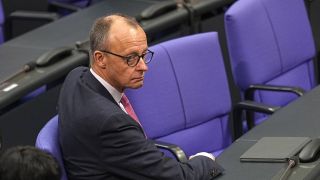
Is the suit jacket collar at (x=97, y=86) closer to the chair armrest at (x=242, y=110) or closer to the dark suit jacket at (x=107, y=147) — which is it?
the dark suit jacket at (x=107, y=147)

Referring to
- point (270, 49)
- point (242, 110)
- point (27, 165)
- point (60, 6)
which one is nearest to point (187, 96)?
point (242, 110)

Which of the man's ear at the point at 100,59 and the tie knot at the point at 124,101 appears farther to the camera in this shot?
the tie knot at the point at 124,101

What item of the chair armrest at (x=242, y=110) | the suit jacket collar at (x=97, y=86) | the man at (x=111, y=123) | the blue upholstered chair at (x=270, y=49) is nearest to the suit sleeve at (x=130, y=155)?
the man at (x=111, y=123)

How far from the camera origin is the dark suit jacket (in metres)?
2.04

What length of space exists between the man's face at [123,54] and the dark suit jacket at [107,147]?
6cm

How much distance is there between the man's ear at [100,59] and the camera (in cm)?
216

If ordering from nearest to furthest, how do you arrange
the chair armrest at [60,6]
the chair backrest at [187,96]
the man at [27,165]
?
the man at [27,165], the chair backrest at [187,96], the chair armrest at [60,6]

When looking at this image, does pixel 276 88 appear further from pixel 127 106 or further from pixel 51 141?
pixel 51 141

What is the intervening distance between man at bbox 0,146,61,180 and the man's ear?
51 centimetres

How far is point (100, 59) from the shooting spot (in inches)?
85.4

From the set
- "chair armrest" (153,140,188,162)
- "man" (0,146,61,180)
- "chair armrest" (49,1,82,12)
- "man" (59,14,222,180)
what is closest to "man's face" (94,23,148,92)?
"man" (59,14,222,180)

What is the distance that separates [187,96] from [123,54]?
2.15 feet

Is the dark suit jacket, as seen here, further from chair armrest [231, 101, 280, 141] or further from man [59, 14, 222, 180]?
chair armrest [231, 101, 280, 141]

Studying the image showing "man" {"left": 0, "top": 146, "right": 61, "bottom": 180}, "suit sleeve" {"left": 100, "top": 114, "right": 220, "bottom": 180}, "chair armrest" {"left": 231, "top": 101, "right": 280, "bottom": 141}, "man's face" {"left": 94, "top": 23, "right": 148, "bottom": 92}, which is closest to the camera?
"man" {"left": 0, "top": 146, "right": 61, "bottom": 180}
